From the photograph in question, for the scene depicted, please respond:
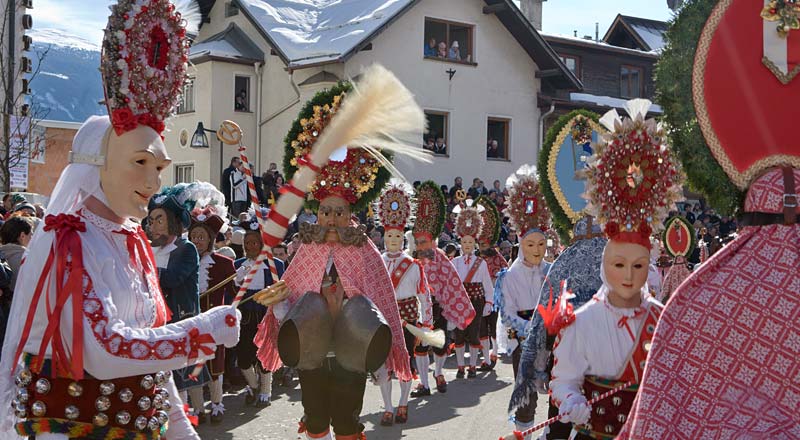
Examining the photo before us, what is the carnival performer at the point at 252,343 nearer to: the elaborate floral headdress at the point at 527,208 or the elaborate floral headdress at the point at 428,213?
the elaborate floral headdress at the point at 428,213

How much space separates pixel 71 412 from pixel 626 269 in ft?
9.51

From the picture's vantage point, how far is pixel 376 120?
4773 millimetres

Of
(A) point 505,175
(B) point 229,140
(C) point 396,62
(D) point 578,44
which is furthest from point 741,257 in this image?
(D) point 578,44

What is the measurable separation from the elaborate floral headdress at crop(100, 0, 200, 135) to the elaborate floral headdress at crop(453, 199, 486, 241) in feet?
31.9

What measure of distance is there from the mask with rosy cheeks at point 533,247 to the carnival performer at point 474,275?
3.92 meters

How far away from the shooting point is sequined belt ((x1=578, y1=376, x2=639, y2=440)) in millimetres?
5043

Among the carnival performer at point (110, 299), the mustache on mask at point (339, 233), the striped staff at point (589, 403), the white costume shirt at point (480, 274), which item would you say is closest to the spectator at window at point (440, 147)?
the white costume shirt at point (480, 274)

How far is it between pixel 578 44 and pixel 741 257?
1174 inches

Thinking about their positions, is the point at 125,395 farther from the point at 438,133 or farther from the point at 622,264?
the point at 438,133

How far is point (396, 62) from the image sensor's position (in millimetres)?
26922

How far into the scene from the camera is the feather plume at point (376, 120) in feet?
15.5

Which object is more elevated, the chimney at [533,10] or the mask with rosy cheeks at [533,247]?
the chimney at [533,10]

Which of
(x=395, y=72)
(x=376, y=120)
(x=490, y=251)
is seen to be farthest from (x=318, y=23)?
(x=376, y=120)

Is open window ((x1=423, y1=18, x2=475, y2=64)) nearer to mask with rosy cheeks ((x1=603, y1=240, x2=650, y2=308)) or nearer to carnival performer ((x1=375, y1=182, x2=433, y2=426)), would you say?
carnival performer ((x1=375, y1=182, x2=433, y2=426))
